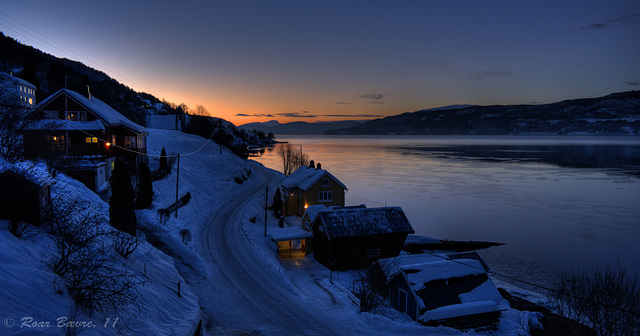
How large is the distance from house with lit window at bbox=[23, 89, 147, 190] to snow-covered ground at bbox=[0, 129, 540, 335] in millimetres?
5826

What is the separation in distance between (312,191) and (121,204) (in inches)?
972

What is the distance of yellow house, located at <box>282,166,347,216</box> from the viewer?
148 feet

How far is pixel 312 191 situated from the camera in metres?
45.2

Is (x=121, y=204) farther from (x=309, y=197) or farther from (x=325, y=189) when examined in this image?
(x=325, y=189)

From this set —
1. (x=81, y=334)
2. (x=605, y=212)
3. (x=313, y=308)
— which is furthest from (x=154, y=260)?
(x=605, y=212)

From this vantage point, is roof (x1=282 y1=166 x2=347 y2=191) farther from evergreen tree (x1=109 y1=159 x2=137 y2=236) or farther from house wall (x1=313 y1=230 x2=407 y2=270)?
evergreen tree (x1=109 y1=159 x2=137 y2=236)

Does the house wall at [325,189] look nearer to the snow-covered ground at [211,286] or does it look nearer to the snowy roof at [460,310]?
the snow-covered ground at [211,286]

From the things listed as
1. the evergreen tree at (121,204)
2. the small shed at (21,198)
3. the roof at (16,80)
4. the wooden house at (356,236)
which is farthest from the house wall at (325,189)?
the roof at (16,80)

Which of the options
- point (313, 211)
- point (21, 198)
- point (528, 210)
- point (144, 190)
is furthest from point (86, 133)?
point (528, 210)

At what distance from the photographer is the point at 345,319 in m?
17.6

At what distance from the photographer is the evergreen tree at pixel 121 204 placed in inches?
858

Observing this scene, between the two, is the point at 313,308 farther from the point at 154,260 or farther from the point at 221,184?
the point at 221,184

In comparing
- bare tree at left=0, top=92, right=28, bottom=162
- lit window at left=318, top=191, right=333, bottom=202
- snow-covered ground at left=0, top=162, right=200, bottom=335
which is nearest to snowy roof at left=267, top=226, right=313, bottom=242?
lit window at left=318, top=191, right=333, bottom=202

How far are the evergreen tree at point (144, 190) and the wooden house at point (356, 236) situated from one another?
53.2 ft
